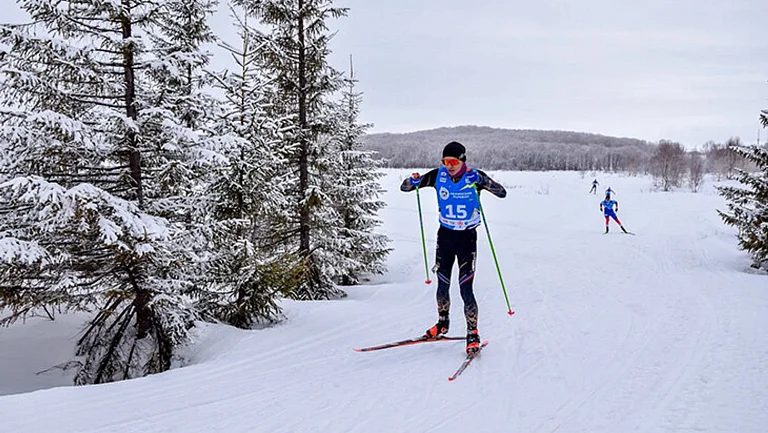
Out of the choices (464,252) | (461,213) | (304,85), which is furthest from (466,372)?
(304,85)

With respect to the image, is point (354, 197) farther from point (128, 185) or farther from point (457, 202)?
point (457, 202)

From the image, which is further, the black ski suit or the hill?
the hill

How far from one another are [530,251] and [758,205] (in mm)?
6776

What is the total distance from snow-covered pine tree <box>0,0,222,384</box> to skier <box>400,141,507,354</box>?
371cm

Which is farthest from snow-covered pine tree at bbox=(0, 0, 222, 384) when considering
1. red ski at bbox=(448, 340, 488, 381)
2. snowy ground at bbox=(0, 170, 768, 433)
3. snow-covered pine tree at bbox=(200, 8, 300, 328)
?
red ski at bbox=(448, 340, 488, 381)

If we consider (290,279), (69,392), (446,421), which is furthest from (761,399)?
(69,392)

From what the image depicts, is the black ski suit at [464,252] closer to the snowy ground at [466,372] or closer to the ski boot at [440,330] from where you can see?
the ski boot at [440,330]

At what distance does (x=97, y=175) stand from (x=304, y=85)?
5.91m

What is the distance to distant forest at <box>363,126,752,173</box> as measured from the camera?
279 ft

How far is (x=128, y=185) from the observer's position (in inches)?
293

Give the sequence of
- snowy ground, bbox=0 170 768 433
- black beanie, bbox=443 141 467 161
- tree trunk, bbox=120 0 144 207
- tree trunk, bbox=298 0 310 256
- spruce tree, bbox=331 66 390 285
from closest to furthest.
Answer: snowy ground, bbox=0 170 768 433
black beanie, bbox=443 141 467 161
tree trunk, bbox=120 0 144 207
tree trunk, bbox=298 0 310 256
spruce tree, bbox=331 66 390 285

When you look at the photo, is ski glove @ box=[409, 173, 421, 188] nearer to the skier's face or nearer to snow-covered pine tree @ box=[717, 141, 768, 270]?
the skier's face

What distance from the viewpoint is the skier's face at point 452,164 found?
581 centimetres

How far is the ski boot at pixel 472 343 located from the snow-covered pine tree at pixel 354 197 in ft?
27.7
